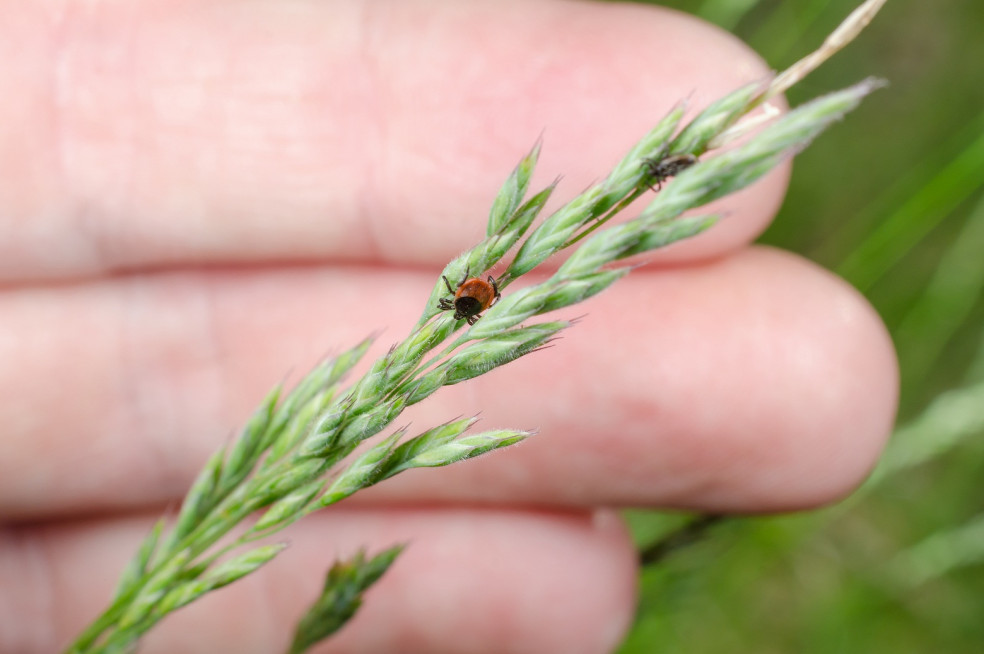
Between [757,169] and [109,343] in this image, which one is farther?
[109,343]

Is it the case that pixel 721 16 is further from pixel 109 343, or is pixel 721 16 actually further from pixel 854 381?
pixel 109 343

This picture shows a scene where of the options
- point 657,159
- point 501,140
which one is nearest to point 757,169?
point 657,159

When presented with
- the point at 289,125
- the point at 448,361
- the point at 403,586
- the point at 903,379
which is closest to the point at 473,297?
the point at 448,361

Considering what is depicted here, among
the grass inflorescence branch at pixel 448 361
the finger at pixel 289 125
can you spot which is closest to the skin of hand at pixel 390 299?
the finger at pixel 289 125

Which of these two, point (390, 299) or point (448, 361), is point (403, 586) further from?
point (448, 361)

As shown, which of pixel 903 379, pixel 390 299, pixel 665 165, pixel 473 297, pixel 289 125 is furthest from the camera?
pixel 903 379

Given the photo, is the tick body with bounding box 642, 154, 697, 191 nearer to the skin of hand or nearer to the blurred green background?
the skin of hand
